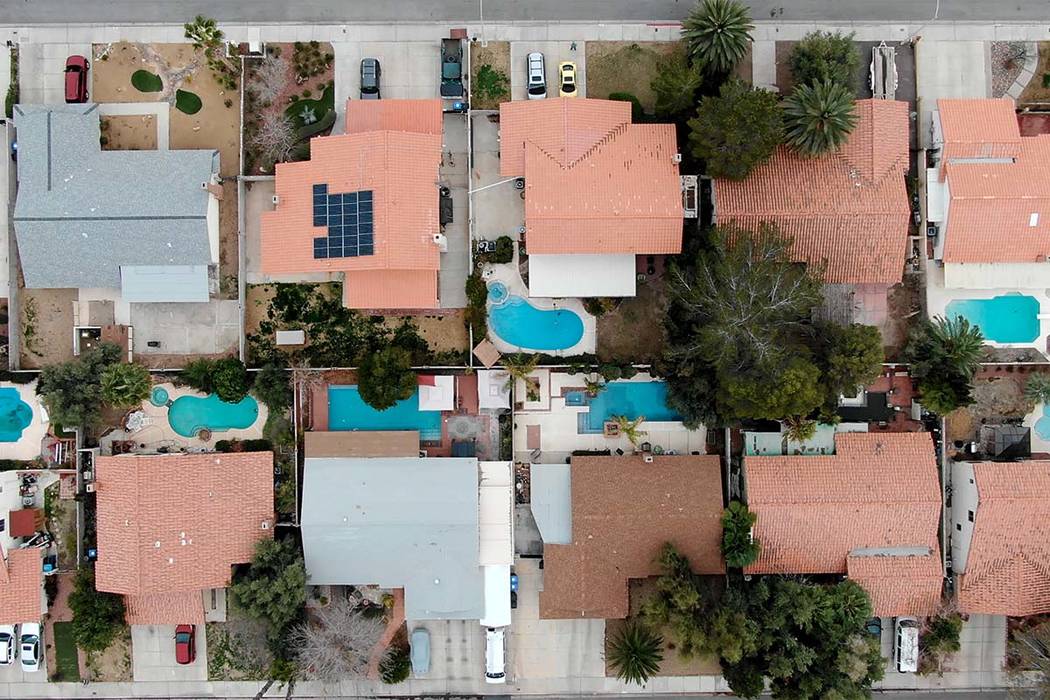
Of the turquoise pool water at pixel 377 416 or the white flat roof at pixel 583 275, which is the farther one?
the turquoise pool water at pixel 377 416

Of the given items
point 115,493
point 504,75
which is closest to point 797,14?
point 504,75

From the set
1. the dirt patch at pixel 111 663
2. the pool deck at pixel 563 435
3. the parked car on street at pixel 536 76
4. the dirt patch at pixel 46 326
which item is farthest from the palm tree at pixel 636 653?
the dirt patch at pixel 46 326

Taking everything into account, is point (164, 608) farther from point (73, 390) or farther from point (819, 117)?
point (819, 117)

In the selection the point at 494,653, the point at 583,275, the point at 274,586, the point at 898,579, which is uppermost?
the point at 583,275

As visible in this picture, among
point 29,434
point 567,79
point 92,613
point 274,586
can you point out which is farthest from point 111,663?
→ point 567,79

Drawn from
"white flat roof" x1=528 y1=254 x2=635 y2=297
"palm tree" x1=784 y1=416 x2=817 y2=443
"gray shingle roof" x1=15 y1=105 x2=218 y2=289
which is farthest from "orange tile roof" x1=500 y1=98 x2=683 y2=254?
"gray shingle roof" x1=15 y1=105 x2=218 y2=289

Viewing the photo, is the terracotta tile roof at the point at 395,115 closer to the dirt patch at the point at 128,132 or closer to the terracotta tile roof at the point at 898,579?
the dirt patch at the point at 128,132
